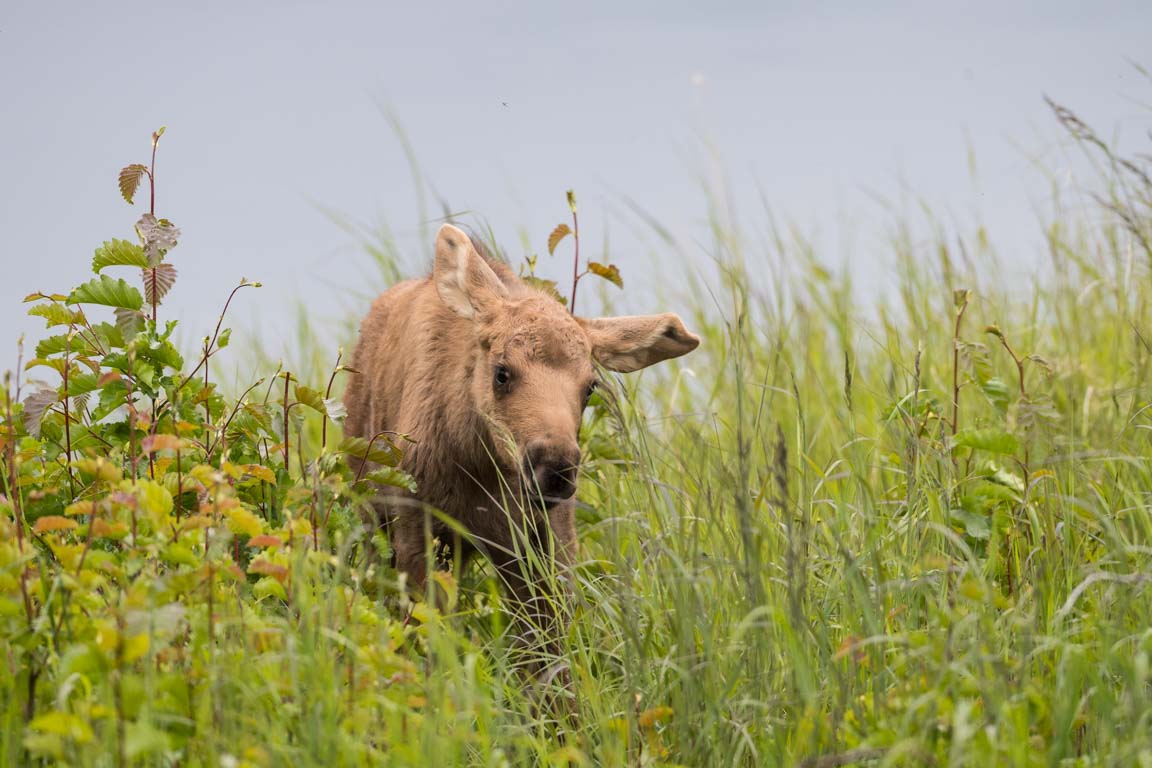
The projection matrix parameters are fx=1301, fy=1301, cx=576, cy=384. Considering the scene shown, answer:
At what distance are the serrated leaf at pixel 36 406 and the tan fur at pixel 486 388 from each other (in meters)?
1.35

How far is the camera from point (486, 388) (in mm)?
5477

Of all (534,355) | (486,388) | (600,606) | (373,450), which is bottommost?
(600,606)

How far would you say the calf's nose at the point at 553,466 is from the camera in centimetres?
496

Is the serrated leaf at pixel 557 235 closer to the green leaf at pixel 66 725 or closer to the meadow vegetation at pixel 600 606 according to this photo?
the meadow vegetation at pixel 600 606

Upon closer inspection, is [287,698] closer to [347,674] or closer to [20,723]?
[347,674]

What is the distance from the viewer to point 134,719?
122 inches

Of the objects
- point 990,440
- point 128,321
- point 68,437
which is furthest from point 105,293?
point 990,440

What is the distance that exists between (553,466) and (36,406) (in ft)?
6.32

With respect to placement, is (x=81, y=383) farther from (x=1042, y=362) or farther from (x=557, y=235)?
(x=1042, y=362)

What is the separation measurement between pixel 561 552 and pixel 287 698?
2044 millimetres

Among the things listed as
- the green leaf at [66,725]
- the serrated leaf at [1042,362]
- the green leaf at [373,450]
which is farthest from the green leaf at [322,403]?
the serrated leaf at [1042,362]

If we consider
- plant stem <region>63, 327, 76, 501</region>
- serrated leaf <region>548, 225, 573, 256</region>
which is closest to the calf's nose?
serrated leaf <region>548, 225, 573, 256</region>

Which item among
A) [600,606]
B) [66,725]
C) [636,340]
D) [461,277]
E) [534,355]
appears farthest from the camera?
[636,340]

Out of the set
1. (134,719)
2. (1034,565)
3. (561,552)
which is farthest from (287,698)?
(1034,565)
